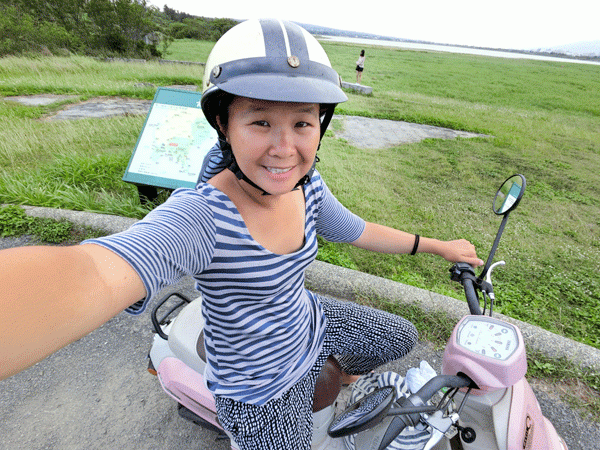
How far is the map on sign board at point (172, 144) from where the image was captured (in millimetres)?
3371

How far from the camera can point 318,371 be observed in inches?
55.4

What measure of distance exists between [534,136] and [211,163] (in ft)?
30.4

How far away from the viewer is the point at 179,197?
3.22 ft

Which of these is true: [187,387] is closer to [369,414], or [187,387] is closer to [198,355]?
[198,355]

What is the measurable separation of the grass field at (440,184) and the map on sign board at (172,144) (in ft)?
1.52

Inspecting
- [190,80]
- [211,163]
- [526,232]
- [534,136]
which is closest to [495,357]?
[211,163]

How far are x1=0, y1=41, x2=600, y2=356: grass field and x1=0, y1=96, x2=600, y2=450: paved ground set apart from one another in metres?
0.82

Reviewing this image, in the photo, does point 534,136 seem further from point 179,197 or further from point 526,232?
point 179,197

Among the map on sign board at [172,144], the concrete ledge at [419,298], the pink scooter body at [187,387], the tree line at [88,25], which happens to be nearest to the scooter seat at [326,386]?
the pink scooter body at [187,387]

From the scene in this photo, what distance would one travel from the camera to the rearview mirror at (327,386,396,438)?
33.9 inches

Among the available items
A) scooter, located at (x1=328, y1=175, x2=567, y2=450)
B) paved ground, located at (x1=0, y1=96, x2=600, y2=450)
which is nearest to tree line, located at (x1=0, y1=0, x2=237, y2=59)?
paved ground, located at (x1=0, y1=96, x2=600, y2=450)

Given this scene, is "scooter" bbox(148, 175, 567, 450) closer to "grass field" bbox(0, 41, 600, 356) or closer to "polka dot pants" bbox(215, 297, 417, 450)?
"polka dot pants" bbox(215, 297, 417, 450)

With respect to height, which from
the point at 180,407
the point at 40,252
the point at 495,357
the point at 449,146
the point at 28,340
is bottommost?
the point at 180,407

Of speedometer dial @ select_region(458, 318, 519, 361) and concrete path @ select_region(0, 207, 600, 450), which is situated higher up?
speedometer dial @ select_region(458, 318, 519, 361)
